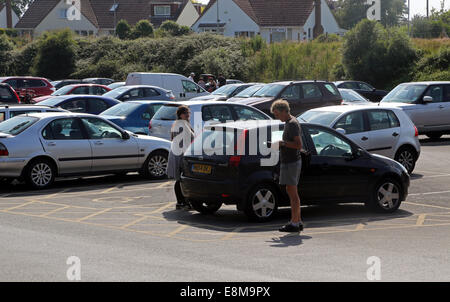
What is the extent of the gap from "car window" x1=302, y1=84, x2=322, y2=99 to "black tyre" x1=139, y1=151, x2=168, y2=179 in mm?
8830

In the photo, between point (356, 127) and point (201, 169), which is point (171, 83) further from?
point (201, 169)

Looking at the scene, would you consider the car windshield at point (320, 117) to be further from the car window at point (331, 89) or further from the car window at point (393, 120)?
the car window at point (331, 89)

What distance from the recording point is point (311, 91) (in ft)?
79.2

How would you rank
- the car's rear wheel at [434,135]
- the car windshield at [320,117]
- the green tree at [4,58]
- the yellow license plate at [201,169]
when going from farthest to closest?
the green tree at [4,58] → the car's rear wheel at [434,135] → the car windshield at [320,117] → the yellow license plate at [201,169]

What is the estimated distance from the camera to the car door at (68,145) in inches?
585

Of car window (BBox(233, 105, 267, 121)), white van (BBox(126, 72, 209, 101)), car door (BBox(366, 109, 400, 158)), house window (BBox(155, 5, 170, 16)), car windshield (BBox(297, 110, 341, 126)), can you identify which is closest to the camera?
car windshield (BBox(297, 110, 341, 126))

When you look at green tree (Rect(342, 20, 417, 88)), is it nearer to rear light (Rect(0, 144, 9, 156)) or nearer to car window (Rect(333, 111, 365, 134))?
car window (Rect(333, 111, 365, 134))

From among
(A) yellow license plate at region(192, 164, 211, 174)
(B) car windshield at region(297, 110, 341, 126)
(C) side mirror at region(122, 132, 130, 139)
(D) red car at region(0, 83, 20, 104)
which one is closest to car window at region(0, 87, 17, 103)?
(D) red car at region(0, 83, 20, 104)

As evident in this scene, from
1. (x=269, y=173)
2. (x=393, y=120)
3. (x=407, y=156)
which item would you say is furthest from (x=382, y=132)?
(x=269, y=173)

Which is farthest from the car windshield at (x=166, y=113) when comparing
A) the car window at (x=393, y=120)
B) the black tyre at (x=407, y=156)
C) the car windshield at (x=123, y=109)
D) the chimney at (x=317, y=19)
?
the chimney at (x=317, y=19)

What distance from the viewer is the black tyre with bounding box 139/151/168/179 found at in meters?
16.1

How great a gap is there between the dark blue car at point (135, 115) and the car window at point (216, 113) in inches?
92.8
